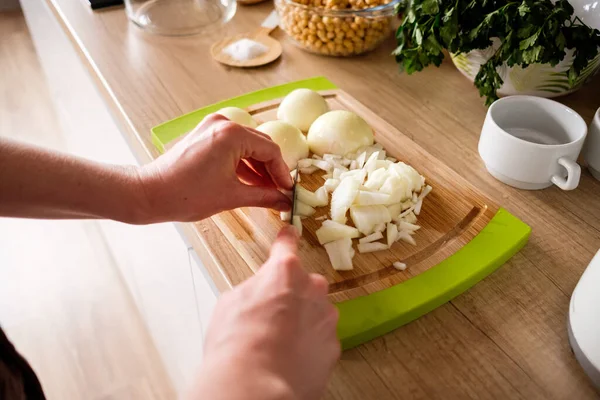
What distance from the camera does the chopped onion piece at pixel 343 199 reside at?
750 mm

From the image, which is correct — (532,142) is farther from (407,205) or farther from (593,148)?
(407,205)

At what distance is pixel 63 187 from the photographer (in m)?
0.63

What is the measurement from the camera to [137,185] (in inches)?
26.1

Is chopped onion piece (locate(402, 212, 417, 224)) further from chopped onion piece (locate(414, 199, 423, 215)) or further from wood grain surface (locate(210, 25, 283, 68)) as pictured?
wood grain surface (locate(210, 25, 283, 68))

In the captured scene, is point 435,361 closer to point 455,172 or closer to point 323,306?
point 323,306

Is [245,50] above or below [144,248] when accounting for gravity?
above

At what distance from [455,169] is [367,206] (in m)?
0.23

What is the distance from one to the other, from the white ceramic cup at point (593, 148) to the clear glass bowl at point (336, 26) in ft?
1.49

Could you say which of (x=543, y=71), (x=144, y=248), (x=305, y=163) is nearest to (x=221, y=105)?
(x=305, y=163)

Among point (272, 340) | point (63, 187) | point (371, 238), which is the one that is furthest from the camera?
point (371, 238)

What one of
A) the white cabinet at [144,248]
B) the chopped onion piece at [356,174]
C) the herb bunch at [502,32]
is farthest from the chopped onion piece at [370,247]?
the herb bunch at [502,32]

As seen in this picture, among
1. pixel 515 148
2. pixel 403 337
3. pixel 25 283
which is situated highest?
pixel 515 148

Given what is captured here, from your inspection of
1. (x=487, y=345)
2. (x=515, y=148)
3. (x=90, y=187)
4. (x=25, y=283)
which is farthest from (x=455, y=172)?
(x=25, y=283)

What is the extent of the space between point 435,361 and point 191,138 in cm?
41
